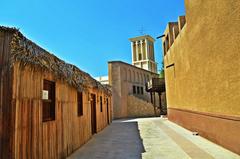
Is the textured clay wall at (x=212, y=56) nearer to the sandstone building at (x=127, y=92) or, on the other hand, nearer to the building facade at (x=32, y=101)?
the building facade at (x=32, y=101)

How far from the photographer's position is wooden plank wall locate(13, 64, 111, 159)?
3.55 meters

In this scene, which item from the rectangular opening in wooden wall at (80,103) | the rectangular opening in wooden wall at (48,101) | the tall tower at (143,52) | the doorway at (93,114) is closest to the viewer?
the rectangular opening in wooden wall at (48,101)

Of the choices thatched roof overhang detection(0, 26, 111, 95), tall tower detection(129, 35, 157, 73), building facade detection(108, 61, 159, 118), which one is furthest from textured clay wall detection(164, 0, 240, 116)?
tall tower detection(129, 35, 157, 73)

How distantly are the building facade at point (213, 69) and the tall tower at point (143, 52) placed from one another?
3562 cm

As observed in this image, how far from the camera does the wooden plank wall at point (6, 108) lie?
10.8 feet

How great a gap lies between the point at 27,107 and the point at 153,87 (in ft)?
58.8

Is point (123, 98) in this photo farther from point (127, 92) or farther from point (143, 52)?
point (143, 52)

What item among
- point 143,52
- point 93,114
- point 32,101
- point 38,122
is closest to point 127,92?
point 93,114

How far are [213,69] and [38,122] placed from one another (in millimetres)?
5713

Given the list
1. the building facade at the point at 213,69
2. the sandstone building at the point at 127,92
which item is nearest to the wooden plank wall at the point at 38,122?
the building facade at the point at 213,69

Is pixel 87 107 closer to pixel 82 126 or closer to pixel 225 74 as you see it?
pixel 82 126

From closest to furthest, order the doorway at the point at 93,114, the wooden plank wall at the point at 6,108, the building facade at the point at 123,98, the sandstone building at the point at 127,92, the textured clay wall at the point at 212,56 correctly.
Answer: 1. the wooden plank wall at the point at 6,108
2. the textured clay wall at the point at 212,56
3. the doorway at the point at 93,114
4. the building facade at the point at 123,98
5. the sandstone building at the point at 127,92

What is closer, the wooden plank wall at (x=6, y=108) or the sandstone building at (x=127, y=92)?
the wooden plank wall at (x=6, y=108)

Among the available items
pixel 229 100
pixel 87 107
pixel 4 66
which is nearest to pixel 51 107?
pixel 4 66
